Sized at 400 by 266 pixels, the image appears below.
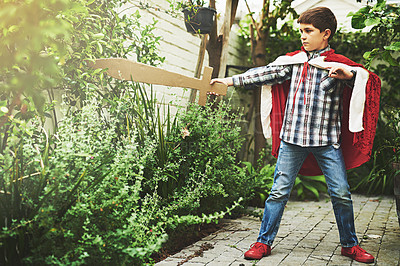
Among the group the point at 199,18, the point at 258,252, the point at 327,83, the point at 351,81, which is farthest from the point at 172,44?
the point at 258,252

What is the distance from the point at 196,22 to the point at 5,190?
8.41 feet

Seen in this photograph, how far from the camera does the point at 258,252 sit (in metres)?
2.90

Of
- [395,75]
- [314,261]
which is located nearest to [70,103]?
[314,261]

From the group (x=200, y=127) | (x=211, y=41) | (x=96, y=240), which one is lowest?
(x=96, y=240)

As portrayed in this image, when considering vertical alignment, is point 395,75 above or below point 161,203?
above

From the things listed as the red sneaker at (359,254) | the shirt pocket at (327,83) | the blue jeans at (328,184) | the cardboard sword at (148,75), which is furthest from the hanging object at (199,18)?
the red sneaker at (359,254)

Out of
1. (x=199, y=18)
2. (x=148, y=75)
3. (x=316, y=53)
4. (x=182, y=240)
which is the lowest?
(x=182, y=240)

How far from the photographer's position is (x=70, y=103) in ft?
9.37

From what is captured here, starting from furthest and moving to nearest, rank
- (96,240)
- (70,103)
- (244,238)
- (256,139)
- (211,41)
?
(256,139), (211,41), (244,238), (70,103), (96,240)

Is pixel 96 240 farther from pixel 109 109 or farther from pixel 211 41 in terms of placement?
pixel 211 41

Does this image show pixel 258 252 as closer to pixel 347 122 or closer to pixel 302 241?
pixel 302 241

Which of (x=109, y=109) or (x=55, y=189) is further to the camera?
(x=109, y=109)

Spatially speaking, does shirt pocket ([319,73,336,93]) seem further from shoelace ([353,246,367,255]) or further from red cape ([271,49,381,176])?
shoelace ([353,246,367,255])

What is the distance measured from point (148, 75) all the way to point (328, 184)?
1.52 m
